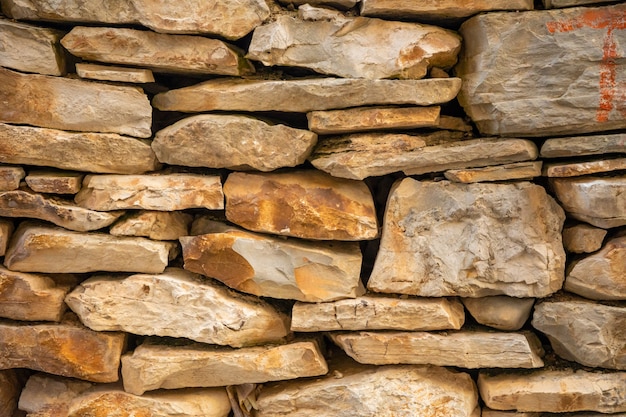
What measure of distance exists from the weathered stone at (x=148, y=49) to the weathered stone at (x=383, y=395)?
5.17 feet

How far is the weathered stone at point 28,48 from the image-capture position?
2.39 meters

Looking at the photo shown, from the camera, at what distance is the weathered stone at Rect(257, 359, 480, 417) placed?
2.49m

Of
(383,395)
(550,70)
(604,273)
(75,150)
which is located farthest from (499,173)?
(75,150)

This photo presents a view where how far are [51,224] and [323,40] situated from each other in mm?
1559

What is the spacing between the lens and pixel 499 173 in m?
2.43

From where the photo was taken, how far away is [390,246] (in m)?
2.54

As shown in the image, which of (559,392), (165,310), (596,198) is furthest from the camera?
(165,310)

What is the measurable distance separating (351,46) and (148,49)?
92cm

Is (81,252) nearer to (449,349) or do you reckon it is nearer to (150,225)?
(150,225)

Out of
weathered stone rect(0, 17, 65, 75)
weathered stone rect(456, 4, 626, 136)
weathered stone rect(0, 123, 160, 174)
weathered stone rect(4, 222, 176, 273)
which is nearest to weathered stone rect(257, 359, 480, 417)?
weathered stone rect(4, 222, 176, 273)

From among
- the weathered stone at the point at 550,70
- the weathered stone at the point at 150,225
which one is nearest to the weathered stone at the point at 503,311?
the weathered stone at the point at 550,70

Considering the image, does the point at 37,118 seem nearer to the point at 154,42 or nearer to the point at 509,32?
the point at 154,42

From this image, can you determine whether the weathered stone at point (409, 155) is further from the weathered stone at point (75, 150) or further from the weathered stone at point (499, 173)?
the weathered stone at point (75, 150)

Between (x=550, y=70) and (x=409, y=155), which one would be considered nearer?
(x=550, y=70)
